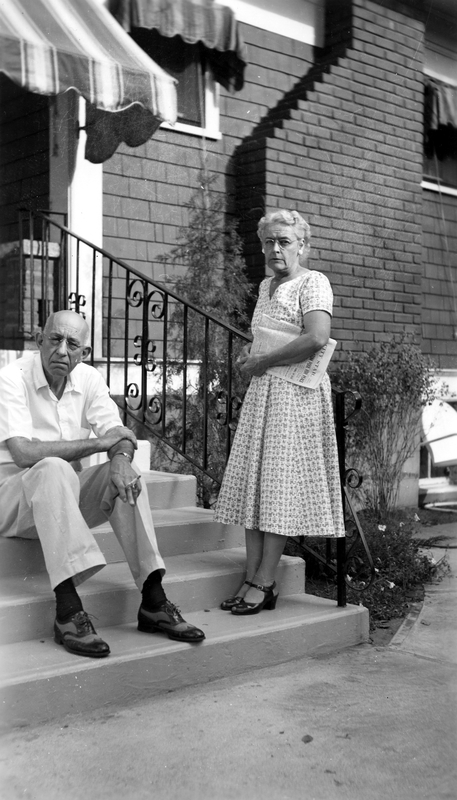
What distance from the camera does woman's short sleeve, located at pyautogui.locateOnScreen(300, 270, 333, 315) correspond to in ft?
11.2

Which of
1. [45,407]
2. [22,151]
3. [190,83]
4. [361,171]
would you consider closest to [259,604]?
[45,407]

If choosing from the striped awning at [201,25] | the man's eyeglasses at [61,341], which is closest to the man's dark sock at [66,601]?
the man's eyeglasses at [61,341]

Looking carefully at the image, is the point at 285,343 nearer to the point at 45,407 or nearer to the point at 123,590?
the point at 45,407

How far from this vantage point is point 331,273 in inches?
280

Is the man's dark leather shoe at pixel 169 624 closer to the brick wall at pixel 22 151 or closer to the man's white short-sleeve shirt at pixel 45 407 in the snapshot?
the man's white short-sleeve shirt at pixel 45 407

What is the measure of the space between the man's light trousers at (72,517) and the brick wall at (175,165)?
3.09 m

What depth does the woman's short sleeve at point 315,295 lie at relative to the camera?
343cm

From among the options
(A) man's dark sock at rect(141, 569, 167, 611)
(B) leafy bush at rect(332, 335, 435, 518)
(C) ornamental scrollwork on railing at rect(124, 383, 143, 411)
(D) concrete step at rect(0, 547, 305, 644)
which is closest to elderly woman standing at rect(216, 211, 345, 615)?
(D) concrete step at rect(0, 547, 305, 644)

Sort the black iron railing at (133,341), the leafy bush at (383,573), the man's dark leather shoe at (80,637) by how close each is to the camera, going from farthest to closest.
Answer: the black iron railing at (133,341) → the leafy bush at (383,573) → the man's dark leather shoe at (80,637)

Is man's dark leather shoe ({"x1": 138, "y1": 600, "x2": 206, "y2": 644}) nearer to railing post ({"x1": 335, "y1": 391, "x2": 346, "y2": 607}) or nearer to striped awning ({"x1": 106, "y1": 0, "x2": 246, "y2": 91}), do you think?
railing post ({"x1": 335, "y1": 391, "x2": 346, "y2": 607})

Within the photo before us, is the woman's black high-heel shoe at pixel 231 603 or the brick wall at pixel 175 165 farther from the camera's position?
the brick wall at pixel 175 165

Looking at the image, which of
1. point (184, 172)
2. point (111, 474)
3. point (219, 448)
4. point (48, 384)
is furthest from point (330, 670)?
point (184, 172)

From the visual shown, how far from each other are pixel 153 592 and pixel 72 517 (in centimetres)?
45

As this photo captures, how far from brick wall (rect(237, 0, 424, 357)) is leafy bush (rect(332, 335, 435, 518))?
55 centimetres
